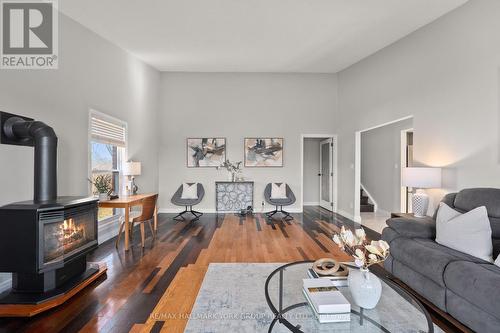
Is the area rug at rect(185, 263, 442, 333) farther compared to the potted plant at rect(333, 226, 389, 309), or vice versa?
the potted plant at rect(333, 226, 389, 309)

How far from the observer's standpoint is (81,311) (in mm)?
2158

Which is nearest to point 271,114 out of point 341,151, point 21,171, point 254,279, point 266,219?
point 341,151

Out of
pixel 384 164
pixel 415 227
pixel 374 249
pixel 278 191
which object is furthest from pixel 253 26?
pixel 384 164

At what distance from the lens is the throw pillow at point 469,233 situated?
2.13 meters

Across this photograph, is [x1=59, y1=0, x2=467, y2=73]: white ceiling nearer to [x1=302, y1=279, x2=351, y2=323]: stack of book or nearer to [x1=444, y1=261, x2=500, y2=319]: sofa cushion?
[x1=444, y1=261, x2=500, y2=319]: sofa cushion

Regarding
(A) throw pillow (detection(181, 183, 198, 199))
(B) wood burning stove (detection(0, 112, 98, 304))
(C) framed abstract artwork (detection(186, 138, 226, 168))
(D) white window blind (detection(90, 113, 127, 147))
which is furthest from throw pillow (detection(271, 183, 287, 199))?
(B) wood burning stove (detection(0, 112, 98, 304))

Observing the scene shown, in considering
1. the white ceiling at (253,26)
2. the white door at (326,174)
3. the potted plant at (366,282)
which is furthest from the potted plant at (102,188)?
the white door at (326,174)

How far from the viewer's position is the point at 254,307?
2.17 metres

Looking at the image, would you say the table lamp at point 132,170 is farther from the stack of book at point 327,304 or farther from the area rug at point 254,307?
the stack of book at point 327,304

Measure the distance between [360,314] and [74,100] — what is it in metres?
4.16

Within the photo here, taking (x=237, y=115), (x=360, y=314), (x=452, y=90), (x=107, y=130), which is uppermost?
(x=237, y=115)

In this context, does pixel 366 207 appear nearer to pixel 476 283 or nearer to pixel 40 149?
pixel 476 283

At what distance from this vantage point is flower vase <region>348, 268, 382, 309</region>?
4.94ft

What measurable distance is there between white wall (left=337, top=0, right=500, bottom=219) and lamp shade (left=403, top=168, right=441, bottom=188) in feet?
0.64
